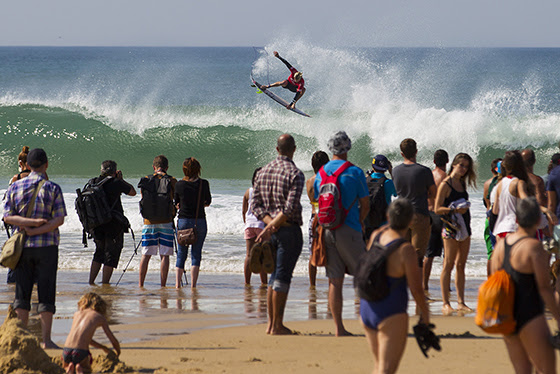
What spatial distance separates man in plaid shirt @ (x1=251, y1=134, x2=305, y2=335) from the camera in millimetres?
5773

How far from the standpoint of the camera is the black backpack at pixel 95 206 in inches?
331

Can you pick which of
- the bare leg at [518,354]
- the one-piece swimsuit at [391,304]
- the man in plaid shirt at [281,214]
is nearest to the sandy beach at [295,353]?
the man in plaid shirt at [281,214]

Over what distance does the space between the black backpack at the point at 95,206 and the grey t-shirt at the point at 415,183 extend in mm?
3298

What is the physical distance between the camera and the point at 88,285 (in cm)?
880

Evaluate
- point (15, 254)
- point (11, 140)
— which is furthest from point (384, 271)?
point (11, 140)

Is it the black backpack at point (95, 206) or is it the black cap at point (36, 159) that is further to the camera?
the black backpack at point (95, 206)

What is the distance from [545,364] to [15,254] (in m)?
3.52

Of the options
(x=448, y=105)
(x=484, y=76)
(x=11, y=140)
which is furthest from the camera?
(x=484, y=76)

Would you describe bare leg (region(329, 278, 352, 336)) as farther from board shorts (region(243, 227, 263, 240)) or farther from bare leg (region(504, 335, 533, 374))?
board shorts (region(243, 227, 263, 240))

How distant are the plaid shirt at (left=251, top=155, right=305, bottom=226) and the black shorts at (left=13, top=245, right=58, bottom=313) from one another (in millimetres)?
1543

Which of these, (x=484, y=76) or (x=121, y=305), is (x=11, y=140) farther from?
(x=484, y=76)

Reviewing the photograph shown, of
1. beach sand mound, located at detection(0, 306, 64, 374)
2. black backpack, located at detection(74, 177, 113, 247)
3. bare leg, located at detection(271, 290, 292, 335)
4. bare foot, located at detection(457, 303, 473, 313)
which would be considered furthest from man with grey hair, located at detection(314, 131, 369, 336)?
black backpack, located at detection(74, 177, 113, 247)

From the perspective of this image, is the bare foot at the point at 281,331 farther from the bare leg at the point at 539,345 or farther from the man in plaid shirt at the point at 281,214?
the bare leg at the point at 539,345

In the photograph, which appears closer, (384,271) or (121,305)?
(384,271)
